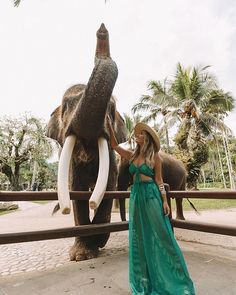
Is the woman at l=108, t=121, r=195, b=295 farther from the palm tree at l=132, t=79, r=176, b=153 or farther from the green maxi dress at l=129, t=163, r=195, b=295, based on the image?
the palm tree at l=132, t=79, r=176, b=153

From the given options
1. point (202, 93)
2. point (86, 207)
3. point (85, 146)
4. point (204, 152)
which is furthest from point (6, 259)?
point (202, 93)

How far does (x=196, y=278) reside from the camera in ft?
9.05

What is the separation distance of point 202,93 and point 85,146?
16.8 m

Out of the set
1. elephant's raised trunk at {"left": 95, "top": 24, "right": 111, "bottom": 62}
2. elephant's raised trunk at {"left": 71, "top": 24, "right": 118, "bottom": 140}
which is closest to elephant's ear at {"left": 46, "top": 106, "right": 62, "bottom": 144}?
elephant's raised trunk at {"left": 71, "top": 24, "right": 118, "bottom": 140}

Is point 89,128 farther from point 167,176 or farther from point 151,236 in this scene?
point 167,176

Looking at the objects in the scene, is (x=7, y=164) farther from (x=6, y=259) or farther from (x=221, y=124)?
(x=6, y=259)

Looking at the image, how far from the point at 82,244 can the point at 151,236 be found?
1.46 m

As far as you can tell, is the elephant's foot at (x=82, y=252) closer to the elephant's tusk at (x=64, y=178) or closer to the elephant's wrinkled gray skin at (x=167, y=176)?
the elephant's tusk at (x=64, y=178)

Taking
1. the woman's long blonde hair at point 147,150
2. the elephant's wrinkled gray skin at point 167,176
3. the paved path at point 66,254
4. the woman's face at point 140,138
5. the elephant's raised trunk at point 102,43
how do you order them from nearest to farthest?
the woman's long blonde hair at point 147,150 < the woman's face at point 140,138 < the elephant's raised trunk at point 102,43 < the paved path at point 66,254 < the elephant's wrinkled gray skin at point 167,176

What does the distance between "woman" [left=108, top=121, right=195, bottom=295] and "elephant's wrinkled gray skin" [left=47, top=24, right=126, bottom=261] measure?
548 mm

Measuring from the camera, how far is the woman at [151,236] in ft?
7.40

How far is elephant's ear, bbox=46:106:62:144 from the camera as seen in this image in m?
4.41

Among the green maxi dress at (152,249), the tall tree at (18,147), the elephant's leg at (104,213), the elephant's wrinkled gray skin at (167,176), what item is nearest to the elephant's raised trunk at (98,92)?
the green maxi dress at (152,249)

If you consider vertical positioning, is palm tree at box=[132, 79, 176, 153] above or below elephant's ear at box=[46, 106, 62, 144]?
above
